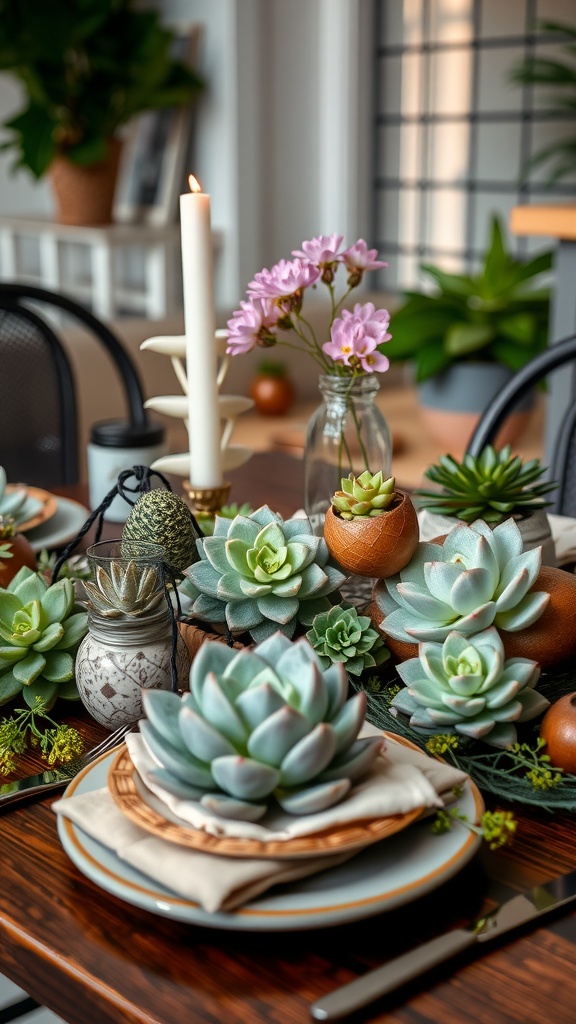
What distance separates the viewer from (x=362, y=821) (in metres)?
0.50

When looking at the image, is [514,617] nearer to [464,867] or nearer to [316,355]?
[464,867]

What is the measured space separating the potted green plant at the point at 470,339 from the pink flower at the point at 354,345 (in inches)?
82.6

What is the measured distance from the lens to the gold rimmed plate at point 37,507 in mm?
1046

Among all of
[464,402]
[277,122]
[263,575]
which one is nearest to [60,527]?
[263,575]

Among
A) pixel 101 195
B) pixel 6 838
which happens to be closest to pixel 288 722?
pixel 6 838

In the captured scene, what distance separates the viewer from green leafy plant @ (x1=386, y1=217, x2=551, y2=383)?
291 cm

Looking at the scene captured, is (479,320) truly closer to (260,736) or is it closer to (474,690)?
(474,690)

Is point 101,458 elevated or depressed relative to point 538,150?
depressed

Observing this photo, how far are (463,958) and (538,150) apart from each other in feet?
12.5

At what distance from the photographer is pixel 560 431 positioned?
1.34 m

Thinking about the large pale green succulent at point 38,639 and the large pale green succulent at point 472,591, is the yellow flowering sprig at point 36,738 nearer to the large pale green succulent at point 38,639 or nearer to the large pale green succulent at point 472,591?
the large pale green succulent at point 38,639

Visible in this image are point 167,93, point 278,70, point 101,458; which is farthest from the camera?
point 278,70

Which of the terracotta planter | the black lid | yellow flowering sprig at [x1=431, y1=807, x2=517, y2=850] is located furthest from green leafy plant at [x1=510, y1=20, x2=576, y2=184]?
yellow flowering sprig at [x1=431, y1=807, x2=517, y2=850]

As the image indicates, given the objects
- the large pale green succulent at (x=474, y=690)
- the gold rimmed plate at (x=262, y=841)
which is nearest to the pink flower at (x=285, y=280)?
the large pale green succulent at (x=474, y=690)
